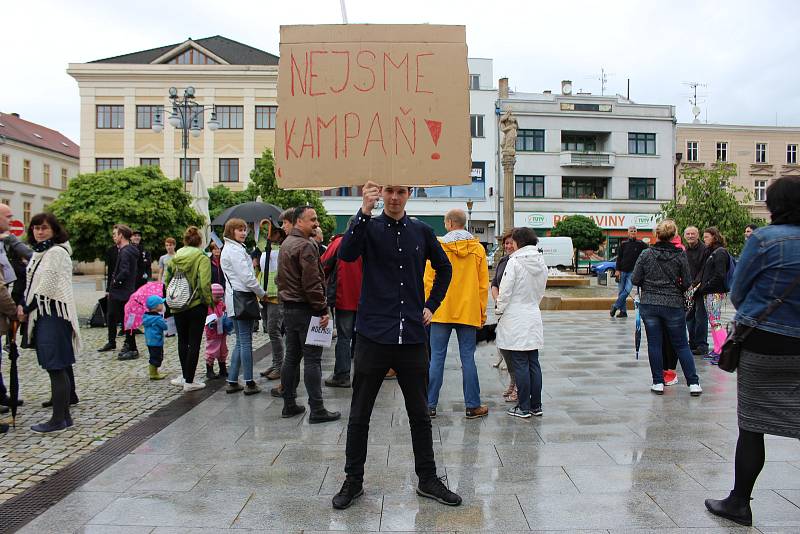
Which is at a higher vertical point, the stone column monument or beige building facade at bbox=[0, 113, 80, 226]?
A: beige building facade at bbox=[0, 113, 80, 226]

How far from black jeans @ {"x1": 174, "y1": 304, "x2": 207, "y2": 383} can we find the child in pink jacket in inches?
11.4

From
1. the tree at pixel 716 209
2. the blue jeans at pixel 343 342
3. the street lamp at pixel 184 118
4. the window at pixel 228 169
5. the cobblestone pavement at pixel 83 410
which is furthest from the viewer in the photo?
the window at pixel 228 169

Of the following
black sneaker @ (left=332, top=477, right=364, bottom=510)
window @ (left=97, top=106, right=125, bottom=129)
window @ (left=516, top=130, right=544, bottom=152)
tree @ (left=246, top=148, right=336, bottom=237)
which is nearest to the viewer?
black sneaker @ (left=332, top=477, right=364, bottom=510)

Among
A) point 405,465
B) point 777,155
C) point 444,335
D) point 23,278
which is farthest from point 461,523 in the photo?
point 777,155

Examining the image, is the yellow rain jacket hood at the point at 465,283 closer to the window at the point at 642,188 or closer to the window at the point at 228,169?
the window at the point at 228,169


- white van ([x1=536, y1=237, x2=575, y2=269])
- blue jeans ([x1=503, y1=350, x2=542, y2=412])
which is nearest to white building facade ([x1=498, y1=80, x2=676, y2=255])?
white van ([x1=536, y1=237, x2=575, y2=269])

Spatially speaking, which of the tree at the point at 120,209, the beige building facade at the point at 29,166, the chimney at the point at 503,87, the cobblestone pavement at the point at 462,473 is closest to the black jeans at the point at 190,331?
the cobblestone pavement at the point at 462,473

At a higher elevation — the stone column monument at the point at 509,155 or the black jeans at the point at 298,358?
the stone column monument at the point at 509,155

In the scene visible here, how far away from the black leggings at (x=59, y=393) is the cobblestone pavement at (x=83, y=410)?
179 millimetres

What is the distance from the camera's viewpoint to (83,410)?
22.0 ft

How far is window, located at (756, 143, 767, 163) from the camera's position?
55.0 meters

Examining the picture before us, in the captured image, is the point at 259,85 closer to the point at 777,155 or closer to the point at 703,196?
the point at 703,196

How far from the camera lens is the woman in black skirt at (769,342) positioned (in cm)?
360

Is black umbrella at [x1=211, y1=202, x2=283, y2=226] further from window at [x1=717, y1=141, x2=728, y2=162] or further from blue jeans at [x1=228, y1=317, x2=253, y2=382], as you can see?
window at [x1=717, y1=141, x2=728, y2=162]
